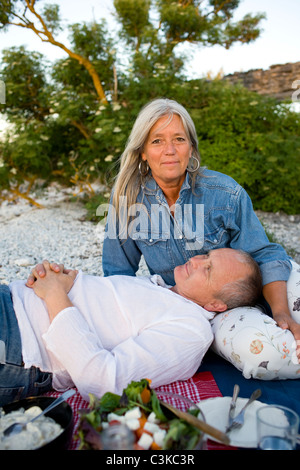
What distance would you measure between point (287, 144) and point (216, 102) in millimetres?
1677

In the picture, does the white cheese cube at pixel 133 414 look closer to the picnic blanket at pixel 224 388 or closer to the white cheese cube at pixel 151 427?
the white cheese cube at pixel 151 427

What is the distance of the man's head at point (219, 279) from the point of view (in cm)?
221

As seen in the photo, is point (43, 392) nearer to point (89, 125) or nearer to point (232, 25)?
point (89, 125)

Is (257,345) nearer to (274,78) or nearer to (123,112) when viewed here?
(123,112)

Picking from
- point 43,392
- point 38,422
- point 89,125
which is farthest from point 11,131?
point 38,422

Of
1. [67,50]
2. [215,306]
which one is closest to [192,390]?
[215,306]

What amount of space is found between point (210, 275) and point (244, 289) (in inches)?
9.7

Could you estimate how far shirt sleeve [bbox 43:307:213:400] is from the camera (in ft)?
5.62

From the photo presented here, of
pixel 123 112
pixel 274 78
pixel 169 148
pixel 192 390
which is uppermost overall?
pixel 274 78

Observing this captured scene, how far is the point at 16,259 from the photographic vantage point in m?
5.32

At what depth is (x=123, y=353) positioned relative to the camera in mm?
1793

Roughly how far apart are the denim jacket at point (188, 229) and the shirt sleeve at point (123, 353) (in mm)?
874

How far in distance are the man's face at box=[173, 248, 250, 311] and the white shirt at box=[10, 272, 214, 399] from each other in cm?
10

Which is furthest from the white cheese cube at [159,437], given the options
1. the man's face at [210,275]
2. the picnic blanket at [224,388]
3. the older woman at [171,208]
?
the older woman at [171,208]
